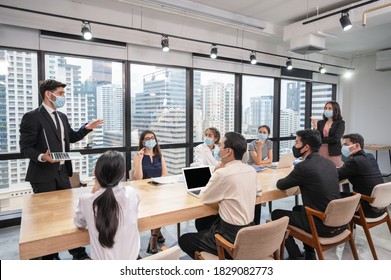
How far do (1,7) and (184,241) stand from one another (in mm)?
3280

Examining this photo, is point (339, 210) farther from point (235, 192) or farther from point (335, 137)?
point (335, 137)

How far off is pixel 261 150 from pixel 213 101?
186 centimetres

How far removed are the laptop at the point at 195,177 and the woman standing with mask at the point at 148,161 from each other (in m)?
0.70

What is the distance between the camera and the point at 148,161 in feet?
→ 9.77

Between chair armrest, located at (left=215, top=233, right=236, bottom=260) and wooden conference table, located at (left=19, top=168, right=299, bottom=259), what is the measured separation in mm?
291

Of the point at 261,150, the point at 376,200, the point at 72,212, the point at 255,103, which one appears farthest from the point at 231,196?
the point at 255,103

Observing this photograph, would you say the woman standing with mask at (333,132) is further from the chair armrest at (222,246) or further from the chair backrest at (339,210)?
the chair armrest at (222,246)

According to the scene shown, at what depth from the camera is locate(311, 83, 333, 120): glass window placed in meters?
6.71

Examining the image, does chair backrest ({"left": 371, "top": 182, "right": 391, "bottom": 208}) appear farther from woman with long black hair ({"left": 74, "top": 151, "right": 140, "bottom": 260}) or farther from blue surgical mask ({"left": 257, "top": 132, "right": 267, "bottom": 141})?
woman with long black hair ({"left": 74, "top": 151, "right": 140, "bottom": 260})

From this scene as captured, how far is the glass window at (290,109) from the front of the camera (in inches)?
243

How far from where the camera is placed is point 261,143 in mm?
3646

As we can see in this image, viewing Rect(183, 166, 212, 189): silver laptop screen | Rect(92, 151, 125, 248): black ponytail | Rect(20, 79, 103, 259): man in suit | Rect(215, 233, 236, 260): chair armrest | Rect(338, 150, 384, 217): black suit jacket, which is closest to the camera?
Rect(92, 151, 125, 248): black ponytail

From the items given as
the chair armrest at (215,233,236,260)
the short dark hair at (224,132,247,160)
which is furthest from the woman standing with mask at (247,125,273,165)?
the chair armrest at (215,233,236,260)
